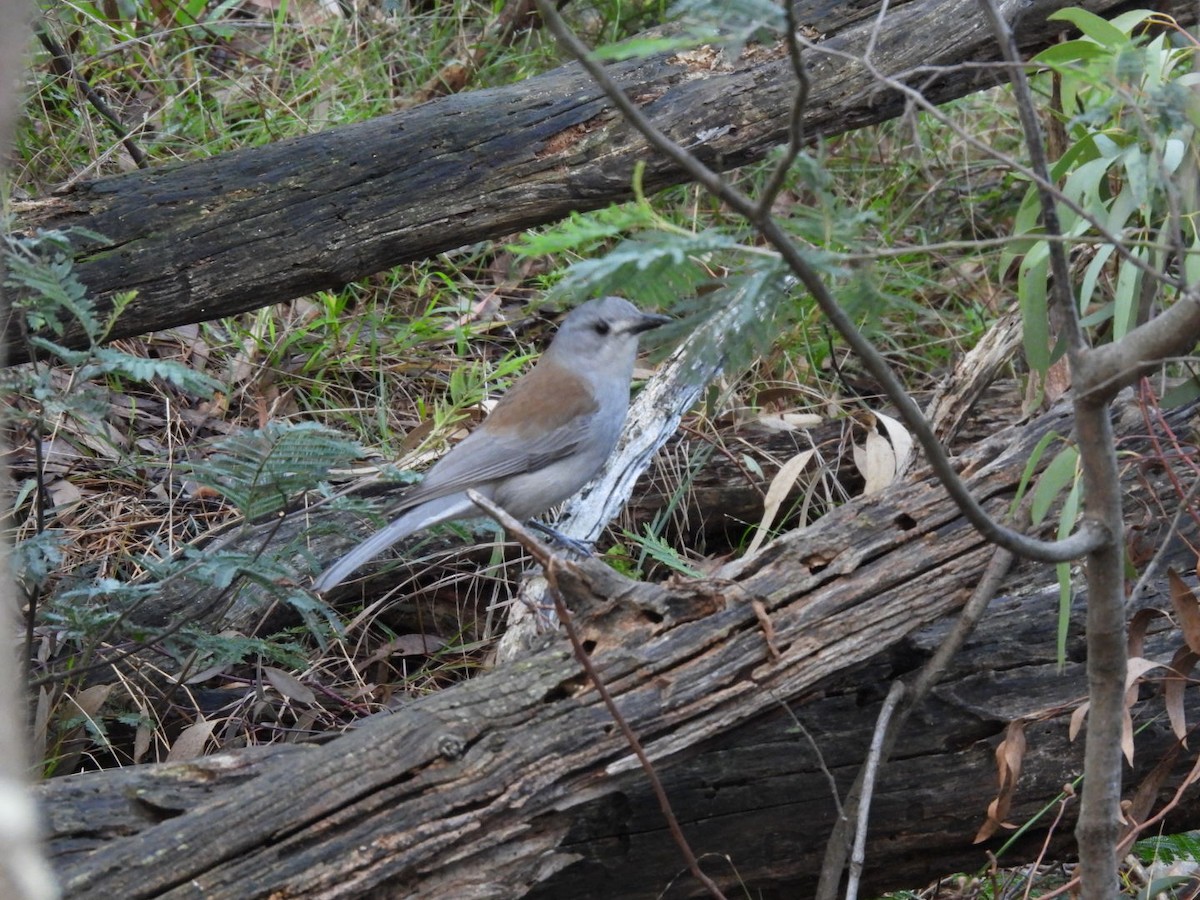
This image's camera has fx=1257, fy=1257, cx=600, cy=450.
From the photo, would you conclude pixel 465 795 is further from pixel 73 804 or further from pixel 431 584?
pixel 431 584

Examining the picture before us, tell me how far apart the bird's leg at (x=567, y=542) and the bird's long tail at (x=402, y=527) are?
13.0 inches

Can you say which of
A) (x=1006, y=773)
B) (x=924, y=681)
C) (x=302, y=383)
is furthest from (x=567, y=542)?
(x=1006, y=773)

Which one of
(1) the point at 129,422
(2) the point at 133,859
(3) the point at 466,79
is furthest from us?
(3) the point at 466,79

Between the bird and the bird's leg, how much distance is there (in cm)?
7

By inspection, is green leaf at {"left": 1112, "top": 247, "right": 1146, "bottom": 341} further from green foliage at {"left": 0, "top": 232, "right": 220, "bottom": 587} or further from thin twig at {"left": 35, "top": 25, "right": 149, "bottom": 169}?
thin twig at {"left": 35, "top": 25, "right": 149, "bottom": 169}

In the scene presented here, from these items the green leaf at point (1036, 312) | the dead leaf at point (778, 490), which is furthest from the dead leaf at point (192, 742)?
the green leaf at point (1036, 312)

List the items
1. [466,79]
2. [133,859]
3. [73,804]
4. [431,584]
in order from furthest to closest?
1. [466,79]
2. [431,584]
3. [73,804]
4. [133,859]

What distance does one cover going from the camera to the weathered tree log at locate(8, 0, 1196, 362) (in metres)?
3.65

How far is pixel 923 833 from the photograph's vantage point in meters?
2.88

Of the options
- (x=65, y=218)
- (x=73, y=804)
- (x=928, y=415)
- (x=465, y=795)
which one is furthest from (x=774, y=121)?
(x=73, y=804)

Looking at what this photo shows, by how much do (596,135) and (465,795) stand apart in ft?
7.75

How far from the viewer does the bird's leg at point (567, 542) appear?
3869 mm

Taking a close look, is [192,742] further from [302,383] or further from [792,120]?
[792,120]

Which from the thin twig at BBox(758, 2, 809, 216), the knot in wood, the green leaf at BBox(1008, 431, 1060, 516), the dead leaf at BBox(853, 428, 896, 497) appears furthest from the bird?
the thin twig at BBox(758, 2, 809, 216)
